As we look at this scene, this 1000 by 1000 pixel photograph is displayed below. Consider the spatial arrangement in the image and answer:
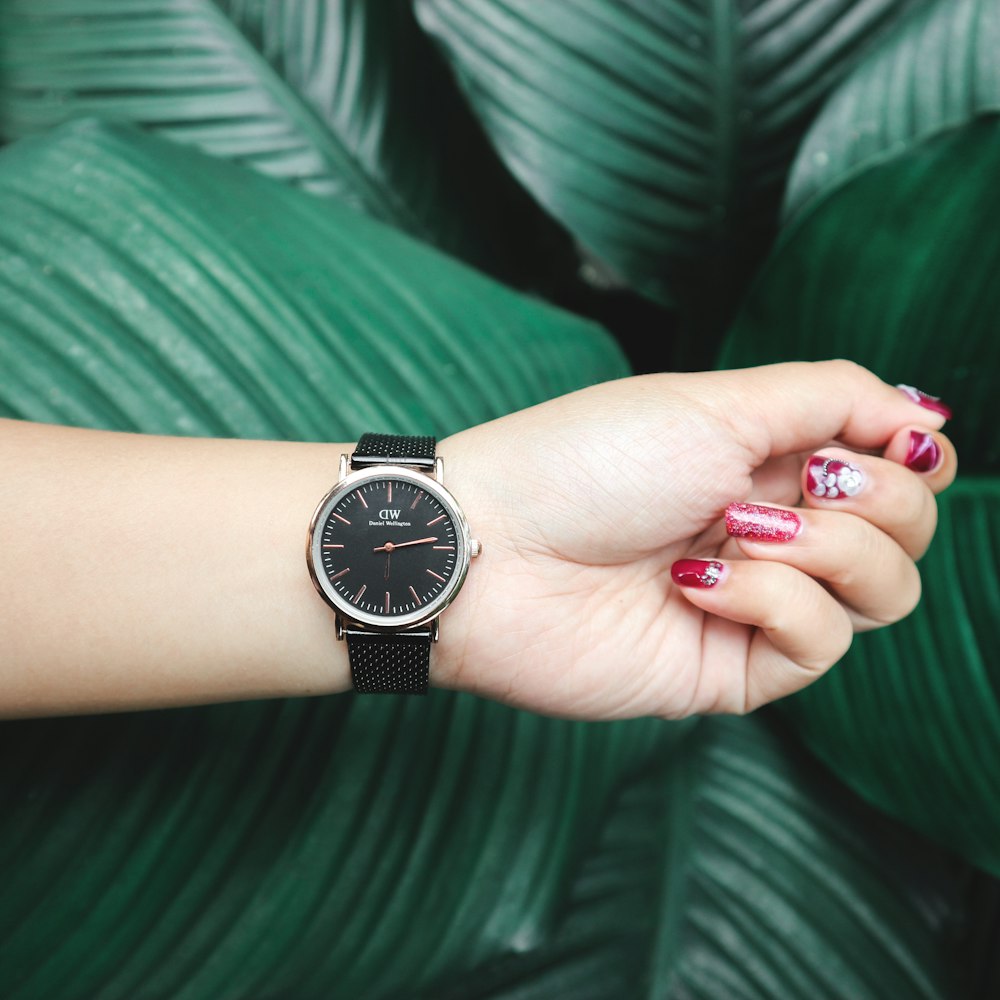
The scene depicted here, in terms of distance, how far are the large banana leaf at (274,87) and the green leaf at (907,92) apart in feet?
1.42

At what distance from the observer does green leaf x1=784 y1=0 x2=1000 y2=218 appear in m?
0.76

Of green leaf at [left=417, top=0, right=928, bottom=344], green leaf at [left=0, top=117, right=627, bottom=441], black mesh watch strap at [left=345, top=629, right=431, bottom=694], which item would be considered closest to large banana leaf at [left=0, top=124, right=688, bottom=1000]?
green leaf at [left=0, top=117, right=627, bottom=441]

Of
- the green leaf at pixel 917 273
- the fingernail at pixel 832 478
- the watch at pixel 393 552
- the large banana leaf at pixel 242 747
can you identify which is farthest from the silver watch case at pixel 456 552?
the green leaf at pixel 917 273

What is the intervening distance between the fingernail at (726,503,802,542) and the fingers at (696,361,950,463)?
0.15 ft

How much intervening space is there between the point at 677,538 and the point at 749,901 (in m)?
0.39

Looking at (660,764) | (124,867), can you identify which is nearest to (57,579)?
(124,867)

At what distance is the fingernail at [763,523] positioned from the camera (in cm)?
56

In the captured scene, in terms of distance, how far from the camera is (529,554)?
0.60 meters

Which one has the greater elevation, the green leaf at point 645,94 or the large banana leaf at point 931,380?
the green leaf at point 645,94

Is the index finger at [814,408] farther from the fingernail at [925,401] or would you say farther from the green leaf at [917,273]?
the green leaf at [917,273]

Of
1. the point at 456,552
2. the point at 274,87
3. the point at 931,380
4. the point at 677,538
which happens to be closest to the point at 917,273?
the point at 931,380

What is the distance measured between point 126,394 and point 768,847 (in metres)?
0.71

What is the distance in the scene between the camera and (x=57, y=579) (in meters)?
0.52

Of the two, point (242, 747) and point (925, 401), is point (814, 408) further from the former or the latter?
point (242, 747)
